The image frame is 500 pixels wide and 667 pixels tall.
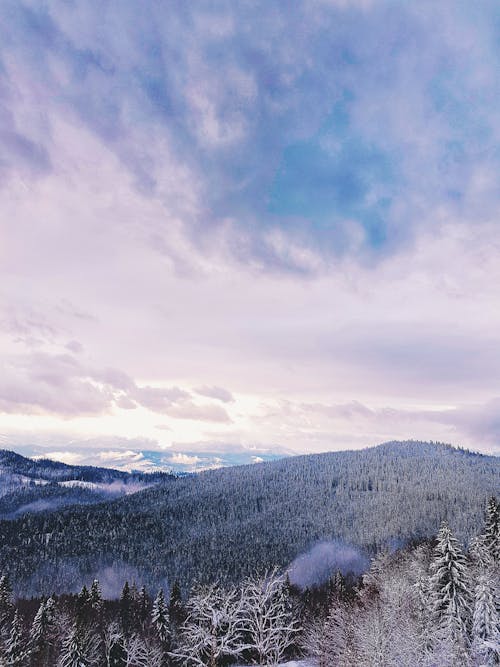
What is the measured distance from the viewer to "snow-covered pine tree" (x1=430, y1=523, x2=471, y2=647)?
39.2 metres

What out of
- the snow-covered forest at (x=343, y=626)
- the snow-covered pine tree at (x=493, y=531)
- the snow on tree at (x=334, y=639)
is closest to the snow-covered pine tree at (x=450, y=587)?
the snow-covered forest at (x=343, y=626)

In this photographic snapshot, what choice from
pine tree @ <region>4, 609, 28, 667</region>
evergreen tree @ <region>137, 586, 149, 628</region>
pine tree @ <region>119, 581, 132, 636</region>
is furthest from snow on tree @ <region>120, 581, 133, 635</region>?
pine tree @ <region>4, 609, 28, 667</region>

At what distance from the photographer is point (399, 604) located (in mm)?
44406

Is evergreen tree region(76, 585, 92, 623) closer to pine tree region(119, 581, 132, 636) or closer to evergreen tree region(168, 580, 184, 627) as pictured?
pine tree region(119, 581, 132, 636)

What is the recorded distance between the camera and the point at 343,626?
3628 cm

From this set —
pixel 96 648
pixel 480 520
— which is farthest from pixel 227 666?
pixel 480 520

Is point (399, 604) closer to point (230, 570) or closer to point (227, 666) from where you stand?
point (227, 666)

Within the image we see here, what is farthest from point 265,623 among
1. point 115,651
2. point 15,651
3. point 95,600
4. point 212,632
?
point 95,600

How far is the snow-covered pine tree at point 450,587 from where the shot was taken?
3922cm

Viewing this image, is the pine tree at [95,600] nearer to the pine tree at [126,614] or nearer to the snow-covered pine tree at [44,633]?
the pine tree at [126,614]

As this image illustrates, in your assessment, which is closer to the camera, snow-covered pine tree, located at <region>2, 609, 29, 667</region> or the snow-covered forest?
the snow-covered forest

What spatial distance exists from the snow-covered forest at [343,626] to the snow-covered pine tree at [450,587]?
0.09m

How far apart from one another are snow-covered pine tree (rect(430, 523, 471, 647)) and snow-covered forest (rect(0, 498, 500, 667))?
0.29 feet

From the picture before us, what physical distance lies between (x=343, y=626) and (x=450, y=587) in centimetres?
1193
